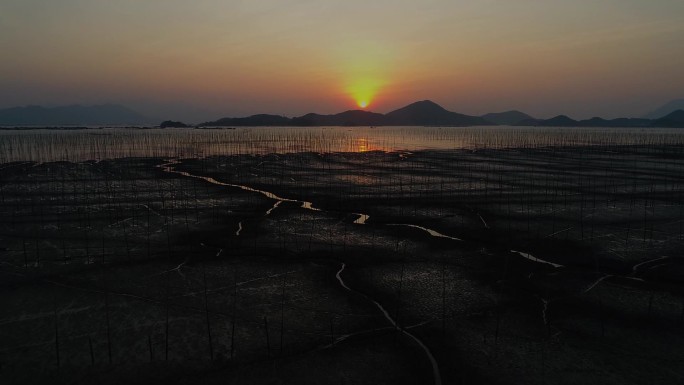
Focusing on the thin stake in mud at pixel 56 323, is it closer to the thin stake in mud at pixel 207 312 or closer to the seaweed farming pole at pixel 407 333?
the thin stake in mud at pixel 207 312

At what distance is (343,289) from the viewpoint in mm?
9734

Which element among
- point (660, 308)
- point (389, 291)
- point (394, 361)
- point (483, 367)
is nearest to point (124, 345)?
point (394, 361)

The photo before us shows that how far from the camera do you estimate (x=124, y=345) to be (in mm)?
7391

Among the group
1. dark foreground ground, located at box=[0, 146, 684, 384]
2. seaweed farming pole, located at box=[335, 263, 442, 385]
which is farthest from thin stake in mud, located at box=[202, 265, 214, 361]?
seaweed farming pole, located at box=[335, 263, 442, 385]

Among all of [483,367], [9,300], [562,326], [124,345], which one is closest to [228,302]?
[124,345]

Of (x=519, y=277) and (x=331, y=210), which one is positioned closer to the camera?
(x=519, y=277)

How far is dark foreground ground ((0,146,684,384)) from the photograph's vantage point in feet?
22.3

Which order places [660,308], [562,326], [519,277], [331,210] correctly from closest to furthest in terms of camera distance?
1. [562,326]
2. [660,308]
3. [519,277]
4. [331,210]

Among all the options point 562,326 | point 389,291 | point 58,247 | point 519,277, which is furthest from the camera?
→ point 58,247

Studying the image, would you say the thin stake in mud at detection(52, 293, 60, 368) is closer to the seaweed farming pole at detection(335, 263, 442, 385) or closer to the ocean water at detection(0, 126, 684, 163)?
the seaweed farming pole at detection(335, 263, 442, 385)

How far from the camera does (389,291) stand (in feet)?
31.5

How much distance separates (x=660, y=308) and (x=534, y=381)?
14.2ft

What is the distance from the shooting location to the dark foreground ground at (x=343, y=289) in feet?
22.3

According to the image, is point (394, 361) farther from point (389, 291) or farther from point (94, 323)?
point (94, 323)
